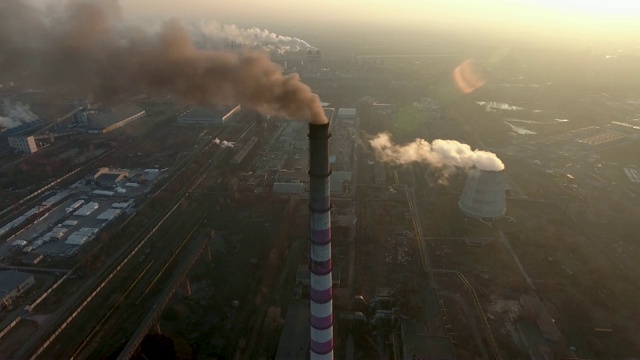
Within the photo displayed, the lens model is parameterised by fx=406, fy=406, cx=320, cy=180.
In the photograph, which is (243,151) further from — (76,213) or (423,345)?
(423,345)

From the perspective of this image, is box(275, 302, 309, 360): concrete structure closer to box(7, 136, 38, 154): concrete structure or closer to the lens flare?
box(7, 136, 38, 154): concrete structure

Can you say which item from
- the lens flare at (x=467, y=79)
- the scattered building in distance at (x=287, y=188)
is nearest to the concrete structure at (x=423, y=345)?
the scattered building in distance at (x=287, y=188)

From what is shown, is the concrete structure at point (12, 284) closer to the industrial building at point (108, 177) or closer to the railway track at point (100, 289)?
the railway track at point (100, 289)

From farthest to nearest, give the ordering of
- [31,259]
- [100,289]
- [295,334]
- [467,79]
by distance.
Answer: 1. [467,79]
2. [31,259]
3. [100,289]
4. [295,334]

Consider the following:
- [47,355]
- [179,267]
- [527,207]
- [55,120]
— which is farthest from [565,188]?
[55,120]

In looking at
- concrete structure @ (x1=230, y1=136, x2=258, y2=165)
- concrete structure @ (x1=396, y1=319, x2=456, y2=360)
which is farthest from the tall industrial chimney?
concrete structure @ (x1=230, y1=136, x2=258, y2=165)

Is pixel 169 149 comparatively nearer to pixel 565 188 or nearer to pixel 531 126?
pixel 565 188

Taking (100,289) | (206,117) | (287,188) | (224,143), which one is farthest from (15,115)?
(100,289)
